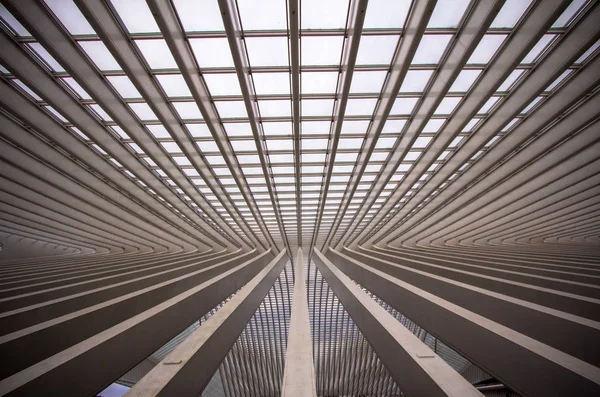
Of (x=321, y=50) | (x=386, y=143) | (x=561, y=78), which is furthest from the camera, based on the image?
(x=386, y=143)

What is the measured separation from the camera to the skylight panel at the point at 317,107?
29.7ft

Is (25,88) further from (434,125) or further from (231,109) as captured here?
(434,125)

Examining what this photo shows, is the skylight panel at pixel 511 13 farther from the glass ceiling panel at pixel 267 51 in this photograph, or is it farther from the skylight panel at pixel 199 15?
the skylight panel at pixel 199 15

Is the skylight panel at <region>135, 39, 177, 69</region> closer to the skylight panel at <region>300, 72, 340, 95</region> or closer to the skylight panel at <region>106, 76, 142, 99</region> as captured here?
the skylight panel at <region>106, 76, 142, 99</region>

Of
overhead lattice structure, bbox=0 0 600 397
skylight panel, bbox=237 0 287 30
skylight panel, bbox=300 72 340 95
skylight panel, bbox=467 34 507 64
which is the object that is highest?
skylight panel, bbox=237 0 287 30

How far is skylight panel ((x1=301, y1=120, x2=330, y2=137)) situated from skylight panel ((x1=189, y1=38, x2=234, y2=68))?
12.0 feet

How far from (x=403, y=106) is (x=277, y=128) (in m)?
4.63

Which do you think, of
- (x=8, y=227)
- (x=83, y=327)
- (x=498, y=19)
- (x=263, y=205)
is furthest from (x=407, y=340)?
(x=8, y=227)

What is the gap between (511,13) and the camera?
6.07 metres

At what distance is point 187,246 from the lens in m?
29.9

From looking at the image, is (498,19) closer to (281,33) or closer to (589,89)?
(589,89)

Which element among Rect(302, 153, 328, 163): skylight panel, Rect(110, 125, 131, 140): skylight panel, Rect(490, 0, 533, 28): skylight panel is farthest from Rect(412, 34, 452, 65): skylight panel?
Rect(110, 125, 131, 140): skylight panel

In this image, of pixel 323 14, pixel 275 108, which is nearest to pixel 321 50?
pixel 323 14

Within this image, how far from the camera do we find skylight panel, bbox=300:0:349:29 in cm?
610
